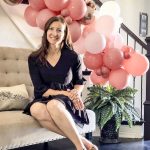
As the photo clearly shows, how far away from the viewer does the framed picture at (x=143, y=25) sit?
5527 mm

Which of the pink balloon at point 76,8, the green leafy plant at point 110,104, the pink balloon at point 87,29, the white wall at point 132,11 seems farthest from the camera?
the white wall at point 132,11

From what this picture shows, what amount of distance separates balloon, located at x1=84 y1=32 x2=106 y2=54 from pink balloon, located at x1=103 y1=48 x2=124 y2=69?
8 cm

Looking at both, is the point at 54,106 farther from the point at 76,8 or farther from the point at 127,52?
the point at 127,52

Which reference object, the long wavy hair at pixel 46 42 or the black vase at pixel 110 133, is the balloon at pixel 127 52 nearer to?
the long wavy hair at pixel 46 42

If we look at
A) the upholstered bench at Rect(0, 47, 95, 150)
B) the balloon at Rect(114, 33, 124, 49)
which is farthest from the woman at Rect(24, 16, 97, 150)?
the balloon at Rect(114, 33, 124, 49)

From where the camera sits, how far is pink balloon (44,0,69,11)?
2.81 meters

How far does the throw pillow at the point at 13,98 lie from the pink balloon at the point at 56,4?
774 mm

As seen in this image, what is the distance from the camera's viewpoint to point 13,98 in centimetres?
277

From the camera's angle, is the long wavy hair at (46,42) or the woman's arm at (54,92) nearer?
the woman's arm at (54,92)

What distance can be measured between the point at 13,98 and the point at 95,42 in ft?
2.83

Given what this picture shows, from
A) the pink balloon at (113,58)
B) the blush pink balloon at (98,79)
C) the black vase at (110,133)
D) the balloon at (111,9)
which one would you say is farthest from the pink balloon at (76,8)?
the black vase at (110,133)

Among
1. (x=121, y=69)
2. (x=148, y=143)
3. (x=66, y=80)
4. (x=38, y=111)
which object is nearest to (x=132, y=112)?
(x=148, y=143)

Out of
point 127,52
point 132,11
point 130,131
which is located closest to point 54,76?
point 127,52

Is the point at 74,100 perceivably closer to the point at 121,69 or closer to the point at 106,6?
the point at 121,69
